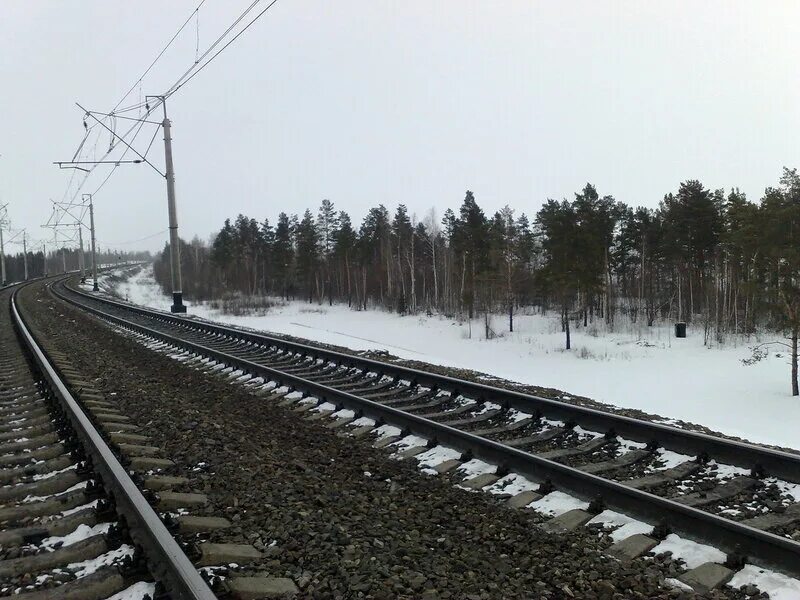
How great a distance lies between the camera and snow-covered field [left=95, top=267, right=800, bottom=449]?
15500 millimetres

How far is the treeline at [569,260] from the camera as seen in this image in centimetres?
3400

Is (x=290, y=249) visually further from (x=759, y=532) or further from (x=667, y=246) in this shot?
(x=759, y=532)

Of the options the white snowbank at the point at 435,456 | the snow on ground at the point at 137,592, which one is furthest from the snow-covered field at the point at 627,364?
the snow on ground at the point at 137,592

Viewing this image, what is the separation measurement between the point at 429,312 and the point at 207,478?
51354 millimetres

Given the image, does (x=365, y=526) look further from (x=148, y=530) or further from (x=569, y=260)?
(x=569, y=260)

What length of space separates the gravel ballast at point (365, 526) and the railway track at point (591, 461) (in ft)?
0.98

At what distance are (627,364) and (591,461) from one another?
73.2 ft

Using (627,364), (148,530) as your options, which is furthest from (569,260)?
(148,530)

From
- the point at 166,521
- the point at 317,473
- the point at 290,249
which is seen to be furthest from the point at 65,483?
the point at 290,249

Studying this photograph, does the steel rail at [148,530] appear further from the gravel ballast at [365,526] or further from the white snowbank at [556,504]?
the white snowbank at [556,504]

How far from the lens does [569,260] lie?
37594 mm

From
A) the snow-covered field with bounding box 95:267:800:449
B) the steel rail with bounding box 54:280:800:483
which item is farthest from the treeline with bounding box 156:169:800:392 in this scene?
the steel rail with bounding box 54:280:800:483

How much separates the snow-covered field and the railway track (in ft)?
13.9

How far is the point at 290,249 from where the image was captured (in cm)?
7762
